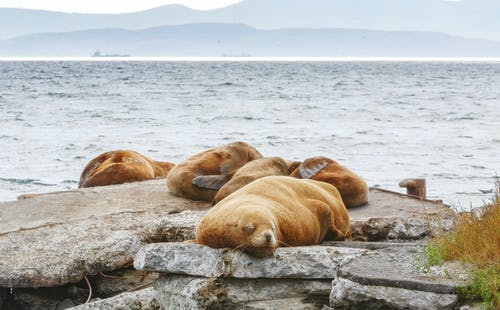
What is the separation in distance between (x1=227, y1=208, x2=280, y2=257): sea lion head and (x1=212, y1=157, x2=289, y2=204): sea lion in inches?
123

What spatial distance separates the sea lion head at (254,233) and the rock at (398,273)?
55 cm

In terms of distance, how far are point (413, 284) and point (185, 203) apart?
4.95 m

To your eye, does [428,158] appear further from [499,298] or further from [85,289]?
[499,298]

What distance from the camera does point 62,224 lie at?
895cm

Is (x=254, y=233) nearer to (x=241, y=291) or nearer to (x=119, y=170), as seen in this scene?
(x=241, y=291)

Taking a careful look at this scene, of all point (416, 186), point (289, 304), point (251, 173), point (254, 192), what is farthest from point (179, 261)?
point (416, 186)

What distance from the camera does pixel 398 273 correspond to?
5809 mm

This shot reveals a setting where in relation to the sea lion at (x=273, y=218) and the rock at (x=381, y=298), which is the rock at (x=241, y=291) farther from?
the rock at (x=381, y=298)

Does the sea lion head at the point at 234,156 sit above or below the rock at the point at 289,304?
above

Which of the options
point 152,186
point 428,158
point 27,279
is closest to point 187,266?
point 27,279

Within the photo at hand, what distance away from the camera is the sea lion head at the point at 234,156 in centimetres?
1104

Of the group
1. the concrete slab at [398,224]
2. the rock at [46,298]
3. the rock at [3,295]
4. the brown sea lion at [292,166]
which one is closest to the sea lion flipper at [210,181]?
the brown sea lion at [292,166]

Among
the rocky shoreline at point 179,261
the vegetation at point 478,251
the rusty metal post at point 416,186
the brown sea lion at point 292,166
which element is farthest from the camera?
the rusty metal post at point 416,186

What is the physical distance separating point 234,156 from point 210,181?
0.99m
